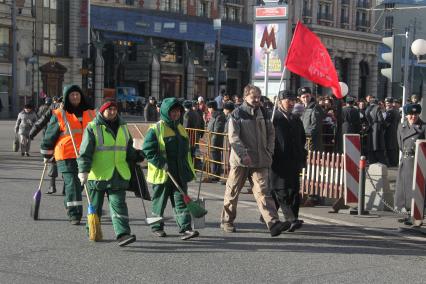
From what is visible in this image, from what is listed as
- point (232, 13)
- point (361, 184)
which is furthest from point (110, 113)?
point (232, 13)

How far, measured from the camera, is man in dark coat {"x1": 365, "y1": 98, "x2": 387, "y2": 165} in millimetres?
17891

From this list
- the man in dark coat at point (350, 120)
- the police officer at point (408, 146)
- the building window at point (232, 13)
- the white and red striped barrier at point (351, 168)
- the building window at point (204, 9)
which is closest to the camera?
the police officer at point (408, 146)

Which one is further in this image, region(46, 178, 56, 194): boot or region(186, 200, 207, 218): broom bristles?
region(46, 178, 56, 194): boot

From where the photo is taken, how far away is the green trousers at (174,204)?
325 inches

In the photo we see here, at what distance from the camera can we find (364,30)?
7806cm

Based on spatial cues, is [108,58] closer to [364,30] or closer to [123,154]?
[364,30]

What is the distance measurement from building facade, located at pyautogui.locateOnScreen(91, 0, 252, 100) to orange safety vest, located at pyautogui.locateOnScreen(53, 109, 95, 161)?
42343 millimetres

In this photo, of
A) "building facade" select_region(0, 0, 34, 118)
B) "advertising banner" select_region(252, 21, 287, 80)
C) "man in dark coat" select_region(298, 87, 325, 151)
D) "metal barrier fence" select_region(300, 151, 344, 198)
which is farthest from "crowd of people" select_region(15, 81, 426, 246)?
"building facade" select_region(0, 0, 34, 118)

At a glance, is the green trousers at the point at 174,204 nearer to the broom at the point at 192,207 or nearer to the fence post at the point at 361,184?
the broom at the point at 192,207

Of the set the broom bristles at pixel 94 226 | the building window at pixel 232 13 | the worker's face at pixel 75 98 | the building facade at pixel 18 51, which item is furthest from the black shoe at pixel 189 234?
the building window at pixel 232 13

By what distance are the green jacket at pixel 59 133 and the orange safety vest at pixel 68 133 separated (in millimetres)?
54

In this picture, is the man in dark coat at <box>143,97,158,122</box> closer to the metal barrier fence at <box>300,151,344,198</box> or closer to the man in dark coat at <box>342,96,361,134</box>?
the man in dark coat at <box>342,96,361,134</box>

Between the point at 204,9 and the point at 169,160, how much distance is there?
5543cm

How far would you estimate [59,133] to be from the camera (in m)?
9.26
